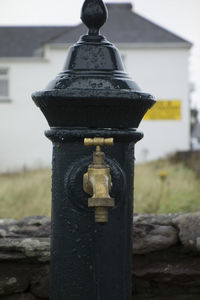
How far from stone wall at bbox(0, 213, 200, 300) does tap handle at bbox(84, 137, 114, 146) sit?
0.78 m

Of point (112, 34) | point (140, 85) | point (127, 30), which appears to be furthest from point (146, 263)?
point (127, 30)

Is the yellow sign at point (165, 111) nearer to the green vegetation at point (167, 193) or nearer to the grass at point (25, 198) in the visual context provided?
the green vegetation at point (167, 193)

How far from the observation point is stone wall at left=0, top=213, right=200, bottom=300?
2.19 meters

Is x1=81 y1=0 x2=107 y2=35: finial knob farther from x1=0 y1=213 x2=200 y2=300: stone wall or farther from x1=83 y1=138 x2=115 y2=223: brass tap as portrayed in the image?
x1=0 y1=213 x2=200 y2=300: stone wall

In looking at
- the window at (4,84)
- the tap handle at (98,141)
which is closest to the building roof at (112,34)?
the window at (4,84)

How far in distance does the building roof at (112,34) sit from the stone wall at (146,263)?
12.9 m

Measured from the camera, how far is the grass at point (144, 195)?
18.9 feet

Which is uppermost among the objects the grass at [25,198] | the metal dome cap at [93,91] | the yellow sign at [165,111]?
the yellow sign at [165,111]

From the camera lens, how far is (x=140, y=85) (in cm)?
1470

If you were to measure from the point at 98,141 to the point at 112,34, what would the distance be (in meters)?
14.0

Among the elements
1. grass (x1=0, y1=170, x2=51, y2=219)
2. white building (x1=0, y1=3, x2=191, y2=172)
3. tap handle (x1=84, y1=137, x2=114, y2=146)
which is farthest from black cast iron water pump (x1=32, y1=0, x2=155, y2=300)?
white building (x1=0, y1=3, x2=191, y2=172)

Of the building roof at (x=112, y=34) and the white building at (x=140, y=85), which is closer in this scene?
the white building at (x=140, y=85)

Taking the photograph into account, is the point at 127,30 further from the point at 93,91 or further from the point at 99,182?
the point at 99,182

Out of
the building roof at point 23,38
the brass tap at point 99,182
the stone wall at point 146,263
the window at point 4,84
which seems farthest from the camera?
the building roof at point 23,38
